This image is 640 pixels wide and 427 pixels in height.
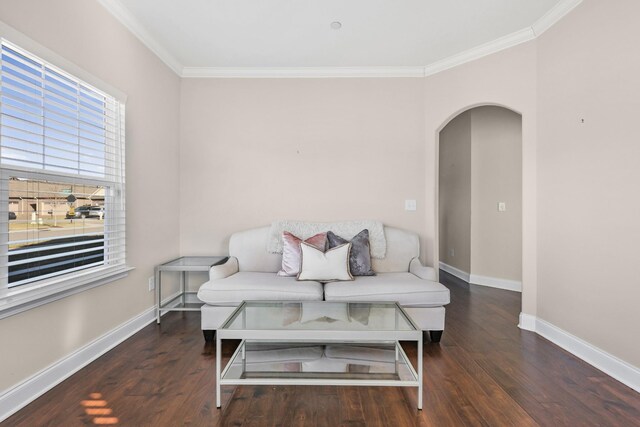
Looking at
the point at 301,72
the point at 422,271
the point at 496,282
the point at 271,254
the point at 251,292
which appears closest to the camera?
the point at 251,292

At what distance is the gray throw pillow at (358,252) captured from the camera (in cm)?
289

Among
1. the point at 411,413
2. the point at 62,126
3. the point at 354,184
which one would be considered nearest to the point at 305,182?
the point at 354,184

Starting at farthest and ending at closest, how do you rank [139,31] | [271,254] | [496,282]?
[496,282] < [271,254] < [139,31]

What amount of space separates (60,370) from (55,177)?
1185mm

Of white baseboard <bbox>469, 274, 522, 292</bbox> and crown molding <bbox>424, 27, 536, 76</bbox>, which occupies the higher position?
crown molding <bbox>424, 27, 536, 76</bbox>

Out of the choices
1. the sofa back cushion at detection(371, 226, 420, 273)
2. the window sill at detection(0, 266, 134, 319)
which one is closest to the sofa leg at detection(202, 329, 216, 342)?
the window sill at detection(0, 266, 134, 319)

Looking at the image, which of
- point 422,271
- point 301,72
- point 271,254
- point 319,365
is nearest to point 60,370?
point 319,365

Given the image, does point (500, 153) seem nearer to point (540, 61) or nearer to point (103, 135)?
point (540, 61)

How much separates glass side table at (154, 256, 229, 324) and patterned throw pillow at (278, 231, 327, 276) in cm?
62

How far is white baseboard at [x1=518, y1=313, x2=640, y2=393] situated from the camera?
1.91m

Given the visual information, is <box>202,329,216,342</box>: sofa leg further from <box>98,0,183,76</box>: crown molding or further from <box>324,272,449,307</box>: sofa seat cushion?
<box>98,0,183,76</box>: crown molding

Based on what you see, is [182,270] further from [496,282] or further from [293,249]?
[496,282]

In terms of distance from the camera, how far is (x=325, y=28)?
270 cm

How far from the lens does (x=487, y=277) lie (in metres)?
4.31
